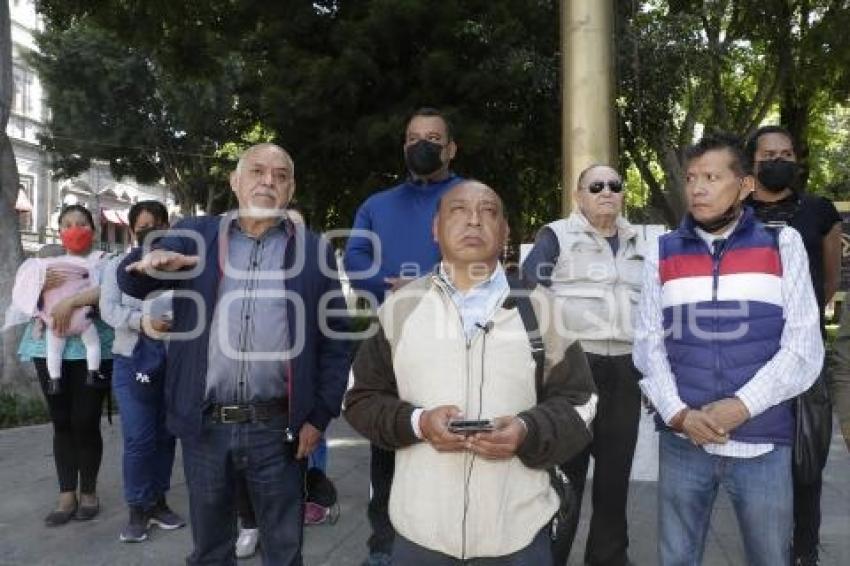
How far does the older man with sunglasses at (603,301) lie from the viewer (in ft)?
12.9

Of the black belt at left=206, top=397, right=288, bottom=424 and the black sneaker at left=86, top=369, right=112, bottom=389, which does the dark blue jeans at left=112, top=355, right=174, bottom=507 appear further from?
the black belt at left=206, top=397, right=288, bottom=424

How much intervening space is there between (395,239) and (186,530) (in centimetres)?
226

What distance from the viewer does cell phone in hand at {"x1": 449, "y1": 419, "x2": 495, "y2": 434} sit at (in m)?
2.32

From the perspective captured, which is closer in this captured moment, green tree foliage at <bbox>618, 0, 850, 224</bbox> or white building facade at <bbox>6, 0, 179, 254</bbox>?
green tree foliage at <bbox>618, 0, 850, 224</bbox>

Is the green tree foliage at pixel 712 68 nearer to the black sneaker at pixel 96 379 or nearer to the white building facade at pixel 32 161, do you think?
the black sneaker at pixel 96 379

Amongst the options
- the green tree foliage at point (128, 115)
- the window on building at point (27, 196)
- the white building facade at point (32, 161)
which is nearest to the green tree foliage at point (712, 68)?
the green tree foliage at point (128, 115)

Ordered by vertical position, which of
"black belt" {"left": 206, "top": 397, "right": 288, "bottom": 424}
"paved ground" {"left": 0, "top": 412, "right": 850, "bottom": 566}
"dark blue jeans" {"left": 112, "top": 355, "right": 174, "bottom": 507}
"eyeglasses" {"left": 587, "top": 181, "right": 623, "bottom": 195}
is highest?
"eyeglasses" {"left": 587, "top": 181, "right": 623, "bottom": 195}

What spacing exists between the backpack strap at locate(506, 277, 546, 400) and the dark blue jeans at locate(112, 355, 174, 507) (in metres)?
Result: 2.84

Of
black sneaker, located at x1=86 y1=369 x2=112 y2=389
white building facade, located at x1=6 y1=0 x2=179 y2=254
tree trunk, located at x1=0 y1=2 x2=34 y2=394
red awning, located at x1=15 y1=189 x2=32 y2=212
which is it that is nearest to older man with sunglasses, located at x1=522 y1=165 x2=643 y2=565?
black sneaker, located at x1=86 y1=369 x2=112 y2=389

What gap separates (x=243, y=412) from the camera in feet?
10.6

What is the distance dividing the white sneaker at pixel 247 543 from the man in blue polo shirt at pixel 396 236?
0.87 metres

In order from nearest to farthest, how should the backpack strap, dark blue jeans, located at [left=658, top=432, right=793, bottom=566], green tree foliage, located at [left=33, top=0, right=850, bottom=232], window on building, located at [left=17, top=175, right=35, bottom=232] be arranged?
the backpack strap → dark blue jeans, located at [left=658, top=432, right=793, bottom=566] → green tree foliage, located at [left=33, top=0, right=850, bottom=232] → window on building, located at [left=17, top=175, right=35, bottom=232]

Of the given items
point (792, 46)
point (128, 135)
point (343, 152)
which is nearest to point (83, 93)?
point (128, 135)

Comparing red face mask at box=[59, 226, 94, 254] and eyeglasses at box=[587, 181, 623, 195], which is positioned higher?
eyeglasses at box=[587, 181, 623, 195]
